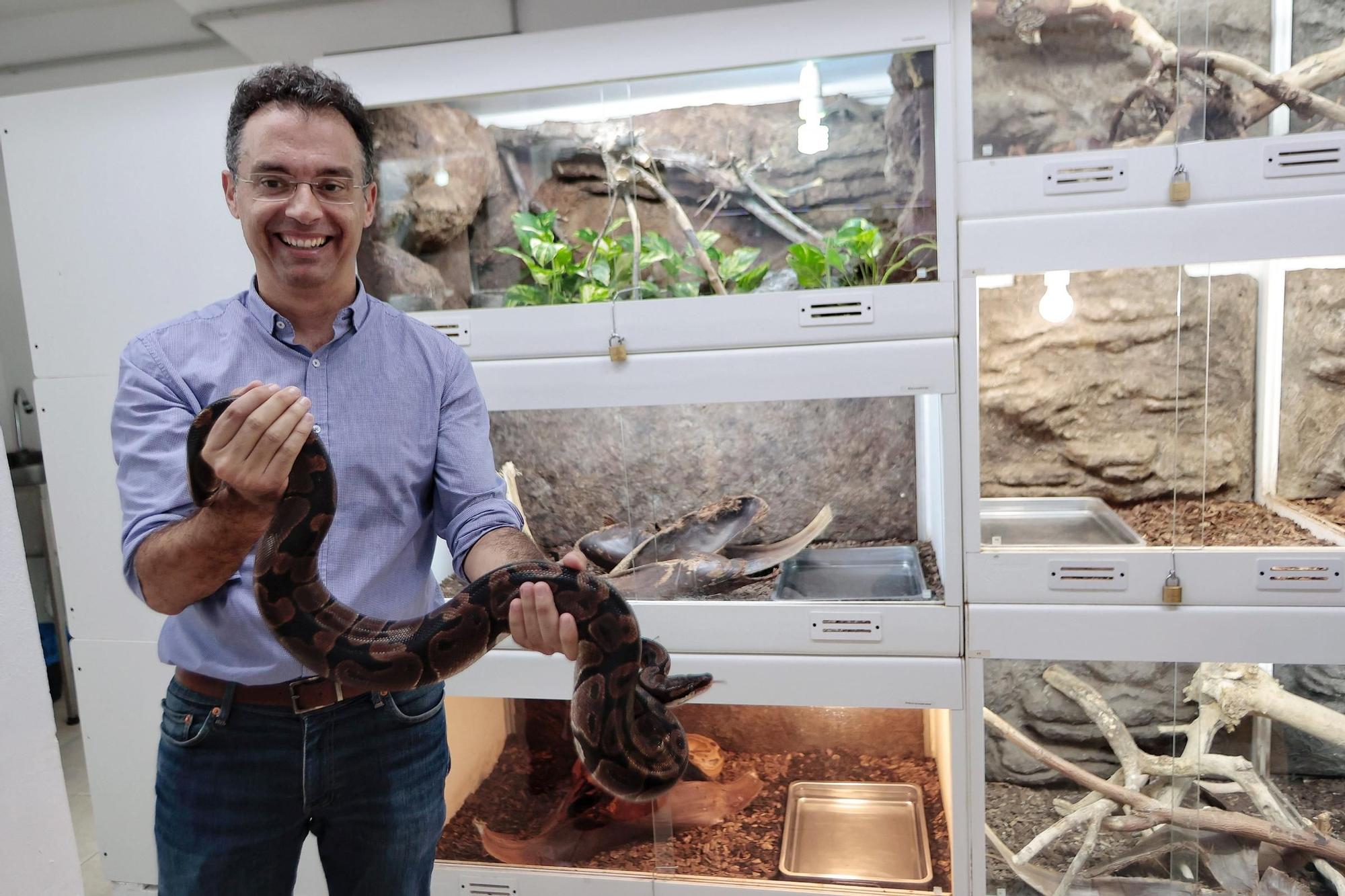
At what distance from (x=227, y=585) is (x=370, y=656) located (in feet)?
0.95

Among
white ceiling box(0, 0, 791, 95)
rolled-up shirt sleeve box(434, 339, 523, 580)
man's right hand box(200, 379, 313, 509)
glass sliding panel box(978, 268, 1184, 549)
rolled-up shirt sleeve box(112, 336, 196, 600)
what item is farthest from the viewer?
white ceiling box(0, 0, 791, 95)

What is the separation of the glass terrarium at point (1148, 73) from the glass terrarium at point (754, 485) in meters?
0.66

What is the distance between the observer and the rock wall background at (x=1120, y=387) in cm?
237

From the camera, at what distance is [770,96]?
8.13 feet

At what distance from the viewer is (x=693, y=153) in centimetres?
255

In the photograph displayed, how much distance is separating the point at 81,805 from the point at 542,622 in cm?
368

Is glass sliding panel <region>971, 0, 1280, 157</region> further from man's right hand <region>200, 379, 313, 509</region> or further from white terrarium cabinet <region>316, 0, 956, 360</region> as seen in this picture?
man's right hand <region>200, 379, 313, 509</region>

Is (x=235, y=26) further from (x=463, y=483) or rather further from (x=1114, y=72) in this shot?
(x=1114, y=72)

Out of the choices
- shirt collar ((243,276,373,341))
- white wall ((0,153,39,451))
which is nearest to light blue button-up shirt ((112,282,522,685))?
shirt collar ((243,276,373,341))

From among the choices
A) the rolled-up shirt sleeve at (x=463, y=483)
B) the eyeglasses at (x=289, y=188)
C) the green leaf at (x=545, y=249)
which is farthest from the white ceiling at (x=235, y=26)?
the eyeglasses at (x=289, y=188)

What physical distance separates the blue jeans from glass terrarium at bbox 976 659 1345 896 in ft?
5.35

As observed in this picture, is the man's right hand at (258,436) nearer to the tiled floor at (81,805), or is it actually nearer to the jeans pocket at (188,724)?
the jeans pocket at (188,724)

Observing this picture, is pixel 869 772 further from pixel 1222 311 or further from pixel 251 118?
pixel 251 118

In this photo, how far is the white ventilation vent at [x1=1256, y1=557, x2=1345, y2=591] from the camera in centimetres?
224
